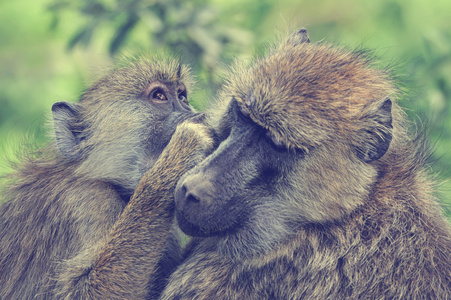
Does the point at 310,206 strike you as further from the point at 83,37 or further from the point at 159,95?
the point at 83,37

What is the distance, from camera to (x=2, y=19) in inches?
249

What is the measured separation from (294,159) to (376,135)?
0.48 metres

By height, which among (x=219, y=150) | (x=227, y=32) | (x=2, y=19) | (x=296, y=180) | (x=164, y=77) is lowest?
(x=296, y=180)

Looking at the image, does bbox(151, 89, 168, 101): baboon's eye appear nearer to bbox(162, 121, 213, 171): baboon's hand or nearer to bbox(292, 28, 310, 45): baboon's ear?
bbox(162, 121, 213, 171): baboon's hand

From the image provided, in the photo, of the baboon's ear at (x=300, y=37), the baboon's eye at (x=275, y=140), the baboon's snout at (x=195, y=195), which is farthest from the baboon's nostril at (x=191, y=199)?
the baboon's ear at (x=300, y=37)

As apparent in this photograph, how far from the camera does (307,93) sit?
10.5 feet

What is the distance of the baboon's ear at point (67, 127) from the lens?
4.00 metres

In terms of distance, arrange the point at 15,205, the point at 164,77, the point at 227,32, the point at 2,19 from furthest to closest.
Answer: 1. the point at 2,19
2. the point at 227,32
3. the point at 164,77
4. the point at 15,205

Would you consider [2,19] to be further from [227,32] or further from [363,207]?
[363,207]

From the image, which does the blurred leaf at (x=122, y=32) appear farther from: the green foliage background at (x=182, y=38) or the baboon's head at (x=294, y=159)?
the baboon's head at (x=294, y=159)

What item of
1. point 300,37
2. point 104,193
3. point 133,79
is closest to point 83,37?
point 133,79

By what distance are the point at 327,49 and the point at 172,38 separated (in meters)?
2.26

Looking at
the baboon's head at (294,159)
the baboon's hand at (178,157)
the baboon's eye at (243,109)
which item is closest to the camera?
the baboon's head at (294,159)

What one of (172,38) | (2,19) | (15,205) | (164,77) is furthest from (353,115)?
(2,19)
